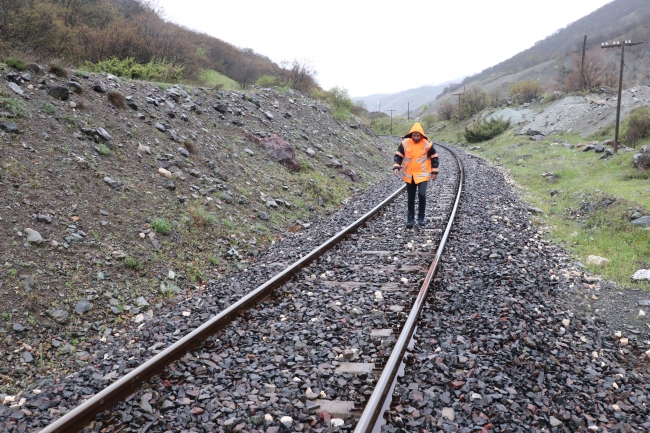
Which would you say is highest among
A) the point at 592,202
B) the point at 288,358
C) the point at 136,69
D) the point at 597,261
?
the point at 136,69

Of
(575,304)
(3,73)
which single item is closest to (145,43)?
(3,73)

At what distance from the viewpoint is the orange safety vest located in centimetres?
851

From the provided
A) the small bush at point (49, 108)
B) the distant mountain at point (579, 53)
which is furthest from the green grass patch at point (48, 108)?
the distant mountain at point (579, 53)

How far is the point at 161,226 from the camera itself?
6906 millimetres

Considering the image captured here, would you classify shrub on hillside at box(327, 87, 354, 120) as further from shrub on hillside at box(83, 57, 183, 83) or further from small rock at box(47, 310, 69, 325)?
small rock at box(47, 310, 69, 325)

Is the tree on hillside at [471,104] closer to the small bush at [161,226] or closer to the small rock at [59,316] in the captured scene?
the small bush at [161,226]

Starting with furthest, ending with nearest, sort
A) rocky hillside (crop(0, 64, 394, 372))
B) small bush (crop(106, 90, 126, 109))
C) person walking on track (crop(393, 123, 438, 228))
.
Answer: small bush (crop(106, 90, 126, 109)), person walking on track (crop(393, 123, 438, 228)), rocky hillside (crop(0, 64, 394, 372))

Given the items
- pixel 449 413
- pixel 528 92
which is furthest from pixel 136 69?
pixel 528 92

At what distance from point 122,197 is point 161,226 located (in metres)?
0.95

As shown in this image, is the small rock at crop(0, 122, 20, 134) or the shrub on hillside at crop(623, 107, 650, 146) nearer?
the small rock at crop(0, 122, 20, 134)

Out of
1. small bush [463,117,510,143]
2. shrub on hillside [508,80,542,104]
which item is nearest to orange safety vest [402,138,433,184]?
small bush [463,117,510,143]

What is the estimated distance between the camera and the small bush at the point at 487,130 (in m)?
37.7

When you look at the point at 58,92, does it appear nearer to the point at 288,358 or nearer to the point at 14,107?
the point at 14,107

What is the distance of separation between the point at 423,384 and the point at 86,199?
5.92m
